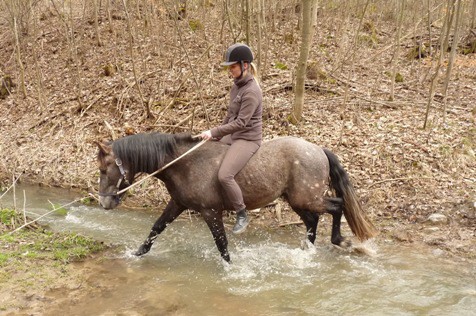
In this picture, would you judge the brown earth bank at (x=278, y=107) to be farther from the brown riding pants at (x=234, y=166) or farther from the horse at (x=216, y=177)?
the brown riding pants at (x=234, y=166)

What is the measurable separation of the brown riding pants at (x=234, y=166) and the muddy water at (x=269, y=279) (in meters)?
1.00

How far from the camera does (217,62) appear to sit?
12.3 metres

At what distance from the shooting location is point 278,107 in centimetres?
1005

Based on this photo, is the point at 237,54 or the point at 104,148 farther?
the point at 104,148

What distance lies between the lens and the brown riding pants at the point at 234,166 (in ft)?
17.0

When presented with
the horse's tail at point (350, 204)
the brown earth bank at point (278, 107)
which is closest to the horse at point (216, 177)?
the horse's tail at point (350, 204)

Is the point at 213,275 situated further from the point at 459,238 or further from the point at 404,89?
the point at 404,89

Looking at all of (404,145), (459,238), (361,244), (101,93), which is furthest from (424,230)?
(101,93)

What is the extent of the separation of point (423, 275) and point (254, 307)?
2.27m

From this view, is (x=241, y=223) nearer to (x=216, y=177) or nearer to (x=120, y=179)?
(x=216, y=177)

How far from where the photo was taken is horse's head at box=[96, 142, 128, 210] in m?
5.14

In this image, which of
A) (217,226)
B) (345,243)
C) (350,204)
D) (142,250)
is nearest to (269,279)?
(217,226)

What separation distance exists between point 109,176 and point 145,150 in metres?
0.56

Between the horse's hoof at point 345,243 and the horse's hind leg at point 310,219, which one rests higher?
the horse's hind leg at point 310,219
